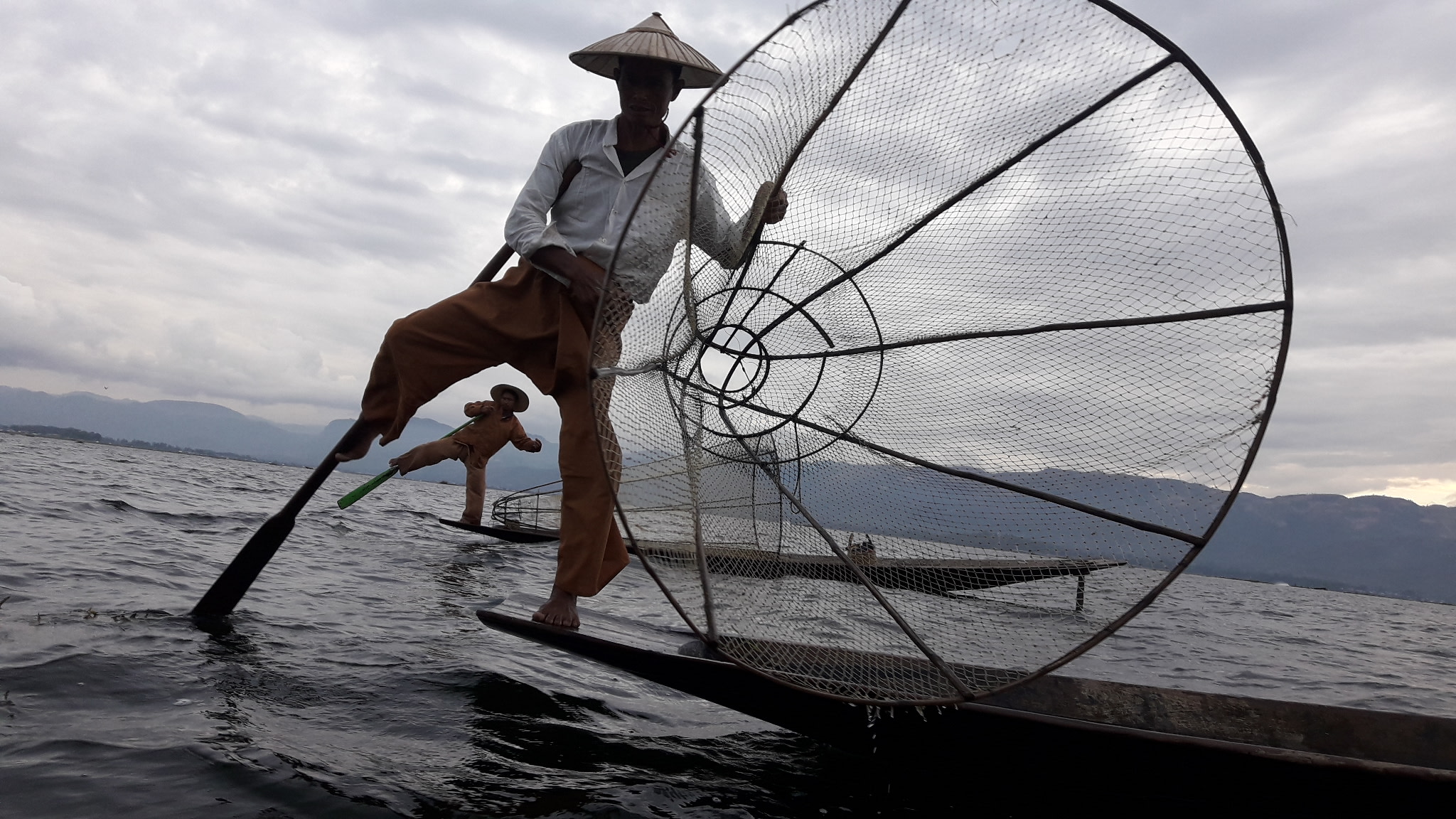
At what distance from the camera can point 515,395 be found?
28.8 ft

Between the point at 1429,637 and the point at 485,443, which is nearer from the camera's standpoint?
the point at 485,443

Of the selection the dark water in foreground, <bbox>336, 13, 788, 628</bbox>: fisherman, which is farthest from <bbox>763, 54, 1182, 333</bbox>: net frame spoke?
the dark water in foreground

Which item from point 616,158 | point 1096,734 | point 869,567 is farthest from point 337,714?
point 869,567

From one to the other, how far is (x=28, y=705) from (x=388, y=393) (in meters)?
1.32

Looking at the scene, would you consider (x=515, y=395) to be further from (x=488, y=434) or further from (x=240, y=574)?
(x=240, y=574)

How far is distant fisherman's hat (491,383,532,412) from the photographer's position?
28.3 ft

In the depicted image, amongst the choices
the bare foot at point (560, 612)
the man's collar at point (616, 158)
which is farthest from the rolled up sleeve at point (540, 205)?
the bare foot at point (560, 612)

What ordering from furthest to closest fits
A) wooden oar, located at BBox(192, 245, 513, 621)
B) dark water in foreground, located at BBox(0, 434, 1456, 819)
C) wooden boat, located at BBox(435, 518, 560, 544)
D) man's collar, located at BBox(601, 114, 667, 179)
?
1. wooden boat, located at BBox(435, 518, 560, 544)
2. wooden oar, located at BBox(192, 245, 513, 621)
3. man's collar, located at BBox(601, 114, 667, 179)
4. dark water in foreground, located at BBox(0, 434, 1456, 819)

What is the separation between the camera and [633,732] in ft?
9.45

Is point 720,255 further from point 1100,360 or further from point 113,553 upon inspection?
point 113,553

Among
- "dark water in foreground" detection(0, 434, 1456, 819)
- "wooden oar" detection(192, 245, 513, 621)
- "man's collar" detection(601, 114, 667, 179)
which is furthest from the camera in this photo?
"wooden oar" detection(192, 245, 513, 621)

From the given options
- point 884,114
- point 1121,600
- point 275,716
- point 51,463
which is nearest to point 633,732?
point 275,716

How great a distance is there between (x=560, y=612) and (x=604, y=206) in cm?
136

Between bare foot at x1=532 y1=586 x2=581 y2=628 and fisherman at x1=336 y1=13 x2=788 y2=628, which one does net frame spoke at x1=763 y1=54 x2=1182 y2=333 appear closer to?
fisherman at x1=336 y1=13 x2=788 y2=628
